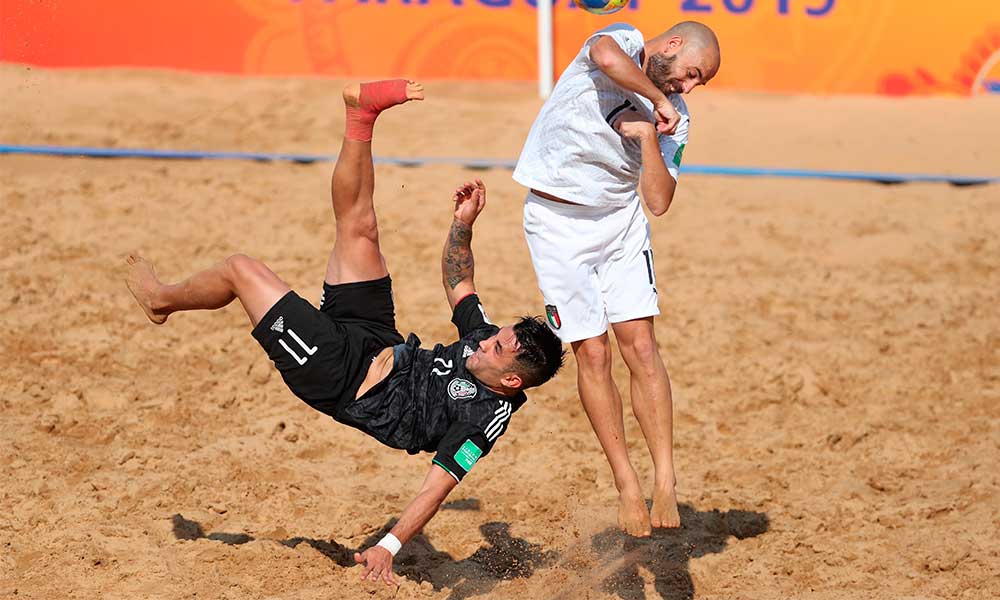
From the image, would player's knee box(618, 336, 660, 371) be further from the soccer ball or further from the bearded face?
the soccer ball

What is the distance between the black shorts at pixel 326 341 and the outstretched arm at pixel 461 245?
345 mm

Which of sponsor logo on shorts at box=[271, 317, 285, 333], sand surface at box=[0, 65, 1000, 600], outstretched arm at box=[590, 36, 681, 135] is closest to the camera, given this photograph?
outstretched arm at box=[590, 36, 681, 135]

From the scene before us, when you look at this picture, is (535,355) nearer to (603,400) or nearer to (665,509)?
(603,400)

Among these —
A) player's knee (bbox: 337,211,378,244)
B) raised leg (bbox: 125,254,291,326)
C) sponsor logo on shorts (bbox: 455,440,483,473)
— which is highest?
player's knee (bbox: 337,211,378,244)

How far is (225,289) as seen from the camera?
4.76 metres

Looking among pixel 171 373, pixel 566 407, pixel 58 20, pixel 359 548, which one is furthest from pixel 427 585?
pixel 58 20

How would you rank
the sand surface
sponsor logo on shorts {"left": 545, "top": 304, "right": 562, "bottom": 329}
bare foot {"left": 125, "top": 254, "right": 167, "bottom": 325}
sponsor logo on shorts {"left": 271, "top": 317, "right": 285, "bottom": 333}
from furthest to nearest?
the sand surface, bare foot {"left": 125, "top": 254, "right": 167, "bottom": 325}, sponsor logo on shorts {"left": 545, "top": 304, "right": 562, "bottom": 329}, sponsor logo on shorts {"left": 271, "top": 317, "right": 285, "bottom": 333}

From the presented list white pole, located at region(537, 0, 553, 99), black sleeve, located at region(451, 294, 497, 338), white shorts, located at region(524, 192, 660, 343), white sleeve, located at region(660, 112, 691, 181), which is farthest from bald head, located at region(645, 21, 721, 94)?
white pole, located at region(537, 0, 553, 99)

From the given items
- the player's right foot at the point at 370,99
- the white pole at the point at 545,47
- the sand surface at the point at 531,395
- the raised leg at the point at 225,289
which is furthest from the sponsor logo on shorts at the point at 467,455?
the white pole at the point at 545,47

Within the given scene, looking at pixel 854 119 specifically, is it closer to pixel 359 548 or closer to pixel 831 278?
pixel 831 278

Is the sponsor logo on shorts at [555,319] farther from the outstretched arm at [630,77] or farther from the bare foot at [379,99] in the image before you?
the bare foot at [379,99]

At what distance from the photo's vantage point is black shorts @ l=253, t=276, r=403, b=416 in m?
4.65

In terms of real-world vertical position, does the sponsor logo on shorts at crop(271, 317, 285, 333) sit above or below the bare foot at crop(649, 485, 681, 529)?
above

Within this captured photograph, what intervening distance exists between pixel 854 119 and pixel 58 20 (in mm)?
7423
